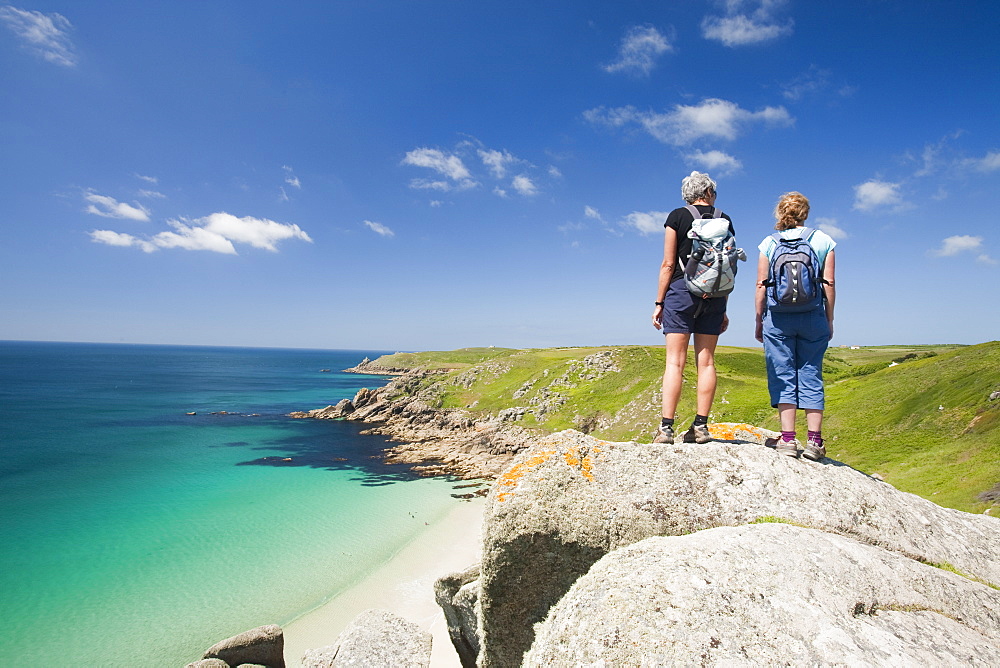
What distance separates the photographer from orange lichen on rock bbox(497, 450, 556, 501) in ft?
19.4

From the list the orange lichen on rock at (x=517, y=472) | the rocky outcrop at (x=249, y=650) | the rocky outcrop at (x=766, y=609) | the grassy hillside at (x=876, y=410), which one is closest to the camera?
the rocky outcrop at (x=766, y=609)

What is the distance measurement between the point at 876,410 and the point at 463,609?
2642 centimetres

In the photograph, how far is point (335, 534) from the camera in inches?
1192

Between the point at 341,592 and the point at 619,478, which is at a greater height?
the point at 619,478

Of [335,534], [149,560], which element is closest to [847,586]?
[335,534]

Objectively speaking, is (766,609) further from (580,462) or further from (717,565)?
(580,462)

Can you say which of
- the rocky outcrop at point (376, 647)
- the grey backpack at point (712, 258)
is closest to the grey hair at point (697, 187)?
the grey backpack at point (712, 258)

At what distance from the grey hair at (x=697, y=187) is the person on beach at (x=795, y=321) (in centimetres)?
117

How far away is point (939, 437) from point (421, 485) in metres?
35.7

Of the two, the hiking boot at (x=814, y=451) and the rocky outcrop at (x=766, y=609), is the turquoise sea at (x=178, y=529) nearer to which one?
the rocky outcrop at (x=766, y=609)

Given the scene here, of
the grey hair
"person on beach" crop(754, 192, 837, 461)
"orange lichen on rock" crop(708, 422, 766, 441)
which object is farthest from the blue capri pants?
the grey hair

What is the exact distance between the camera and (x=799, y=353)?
6.29 meters

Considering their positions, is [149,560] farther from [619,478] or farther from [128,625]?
[619,478]

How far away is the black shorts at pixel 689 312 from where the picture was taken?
19.6 ft
